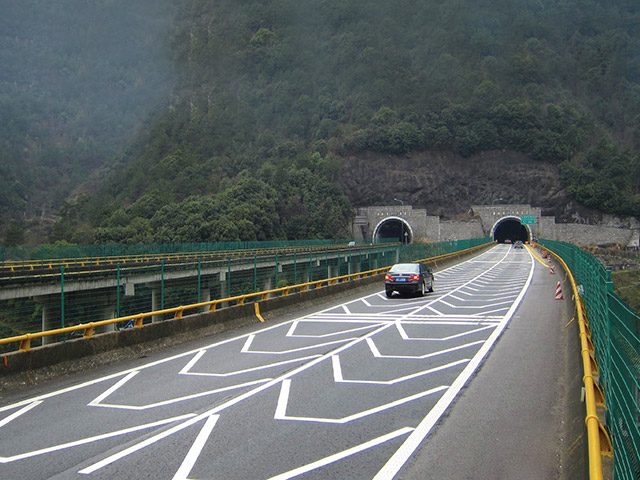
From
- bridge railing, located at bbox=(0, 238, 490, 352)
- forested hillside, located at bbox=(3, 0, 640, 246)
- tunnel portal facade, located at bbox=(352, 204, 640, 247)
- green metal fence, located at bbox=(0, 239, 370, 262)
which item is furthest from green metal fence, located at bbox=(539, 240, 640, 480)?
tunnel portal facade, located at bbox=(352, 204, 640, 247)

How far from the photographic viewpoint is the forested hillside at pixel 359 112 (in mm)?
104062

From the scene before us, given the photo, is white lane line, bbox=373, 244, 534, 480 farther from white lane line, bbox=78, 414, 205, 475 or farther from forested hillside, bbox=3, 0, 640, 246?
forested hillside, bbox=3, 0, 640, 246

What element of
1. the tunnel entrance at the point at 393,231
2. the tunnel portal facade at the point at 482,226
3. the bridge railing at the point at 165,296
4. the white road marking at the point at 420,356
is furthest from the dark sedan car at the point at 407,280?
the tunnel portal facade at the point at 482,226

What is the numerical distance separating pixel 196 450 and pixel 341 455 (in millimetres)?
1657

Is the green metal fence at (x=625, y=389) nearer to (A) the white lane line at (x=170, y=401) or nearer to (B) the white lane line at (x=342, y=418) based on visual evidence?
(B) the white lane line at (x=342, y=418)

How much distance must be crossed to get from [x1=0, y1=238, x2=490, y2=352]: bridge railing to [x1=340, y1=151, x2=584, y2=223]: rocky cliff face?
86405 mm

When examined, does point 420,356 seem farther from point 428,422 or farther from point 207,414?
point 207,414

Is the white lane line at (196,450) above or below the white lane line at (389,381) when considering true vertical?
above

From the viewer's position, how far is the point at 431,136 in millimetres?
127312

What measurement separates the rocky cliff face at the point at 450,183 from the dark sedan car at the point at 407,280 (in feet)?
312

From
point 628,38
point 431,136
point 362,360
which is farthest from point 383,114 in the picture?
point 362,360

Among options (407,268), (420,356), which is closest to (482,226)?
(407,268)

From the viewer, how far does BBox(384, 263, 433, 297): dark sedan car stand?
23.0m

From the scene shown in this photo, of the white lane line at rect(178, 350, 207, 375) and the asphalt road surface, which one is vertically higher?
the asphalt road surface
